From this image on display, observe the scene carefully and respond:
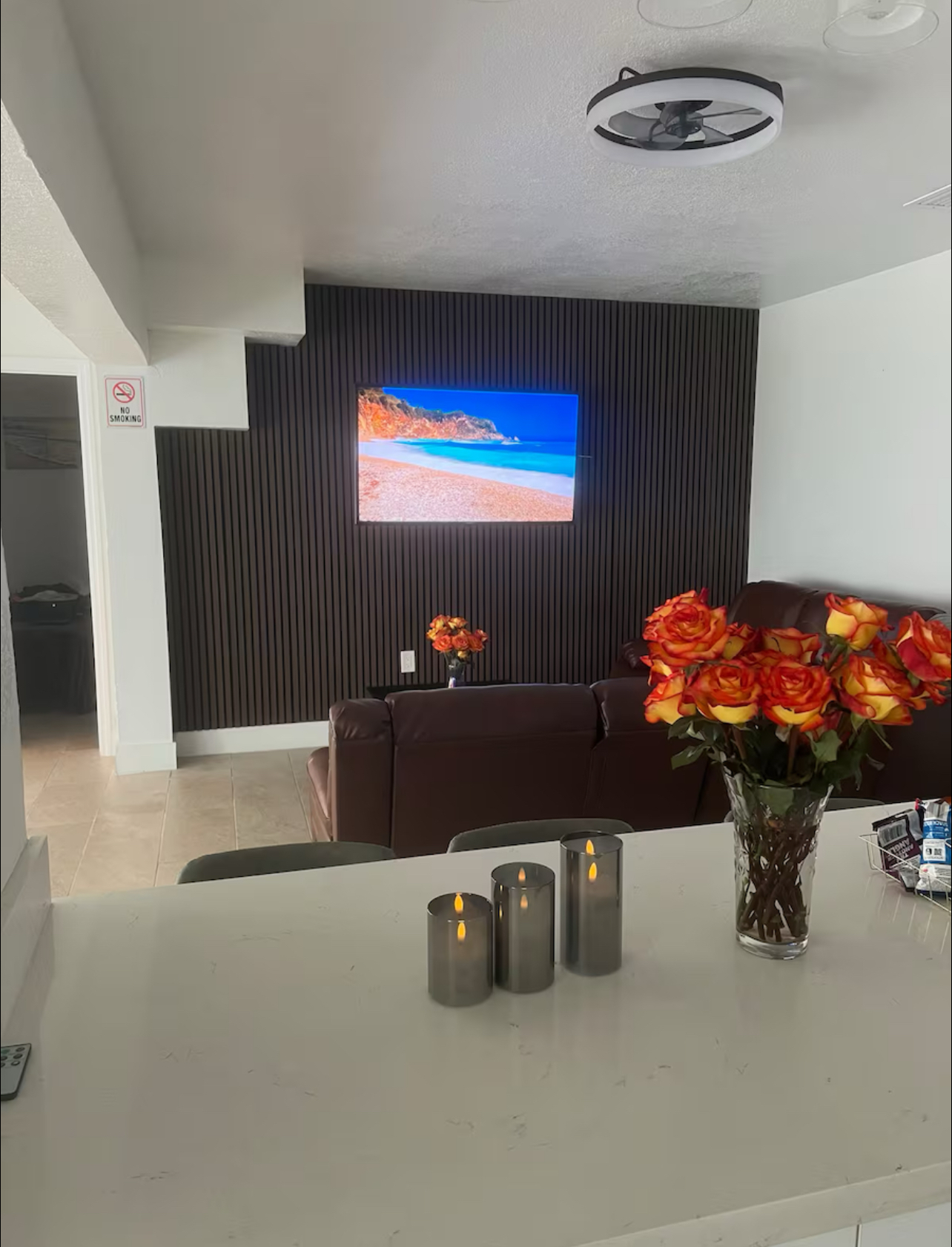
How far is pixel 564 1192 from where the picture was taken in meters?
0.73

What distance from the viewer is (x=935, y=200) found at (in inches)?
120

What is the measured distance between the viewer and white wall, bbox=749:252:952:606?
3.82 metres

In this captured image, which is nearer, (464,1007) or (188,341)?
(464,1007)

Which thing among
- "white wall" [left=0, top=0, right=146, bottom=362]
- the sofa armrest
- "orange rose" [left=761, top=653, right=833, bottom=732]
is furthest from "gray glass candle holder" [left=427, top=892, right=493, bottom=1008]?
the sofa armrest

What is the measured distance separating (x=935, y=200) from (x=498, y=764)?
8.11 ft

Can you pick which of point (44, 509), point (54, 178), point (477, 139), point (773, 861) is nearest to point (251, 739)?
point (44, 509)

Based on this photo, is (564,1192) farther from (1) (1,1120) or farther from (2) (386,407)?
(2) (386,407)

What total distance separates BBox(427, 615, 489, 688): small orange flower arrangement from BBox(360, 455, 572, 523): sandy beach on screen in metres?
1.05

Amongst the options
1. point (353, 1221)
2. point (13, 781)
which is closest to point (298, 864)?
point (13, 781)

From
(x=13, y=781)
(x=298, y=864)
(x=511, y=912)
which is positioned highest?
(x=13, y=781)

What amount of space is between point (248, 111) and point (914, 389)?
2.94 metres

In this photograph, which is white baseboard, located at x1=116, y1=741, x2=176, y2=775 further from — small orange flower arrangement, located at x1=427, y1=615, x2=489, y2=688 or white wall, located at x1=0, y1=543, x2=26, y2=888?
white wall, located at x1=0, y1=543, x2=26, y2=888

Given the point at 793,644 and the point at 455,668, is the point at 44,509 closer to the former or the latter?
the point at 455,668

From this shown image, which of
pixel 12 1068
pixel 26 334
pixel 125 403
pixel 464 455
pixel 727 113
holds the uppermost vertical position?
pixel 727 113
